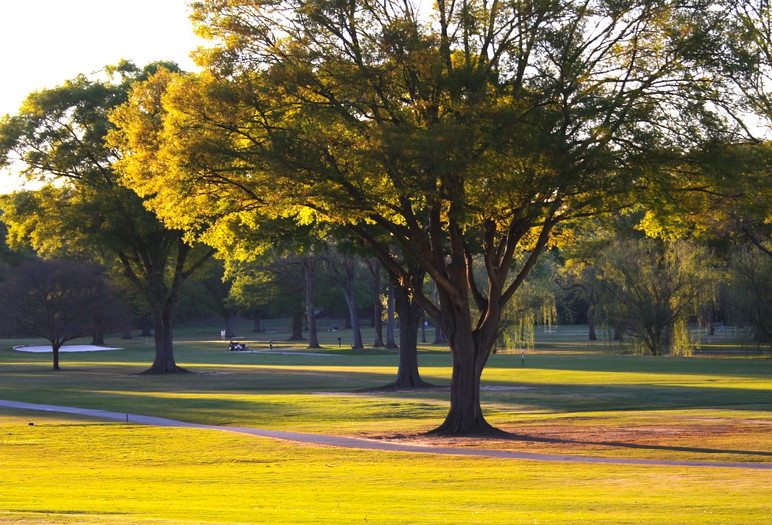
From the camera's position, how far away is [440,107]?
869 inches

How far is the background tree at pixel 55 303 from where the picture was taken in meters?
55.7

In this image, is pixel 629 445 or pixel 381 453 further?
pixel 629 445

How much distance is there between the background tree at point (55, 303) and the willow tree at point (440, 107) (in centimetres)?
3640

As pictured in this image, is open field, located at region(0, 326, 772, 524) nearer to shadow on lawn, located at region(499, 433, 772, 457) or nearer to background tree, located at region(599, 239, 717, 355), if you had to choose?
shadow on lawn, located at region(499, 433, 772, 457)

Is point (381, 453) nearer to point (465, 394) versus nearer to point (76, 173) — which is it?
point (465, 394)

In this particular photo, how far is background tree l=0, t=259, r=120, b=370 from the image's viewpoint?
55.7 m

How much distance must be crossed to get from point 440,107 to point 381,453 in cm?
798

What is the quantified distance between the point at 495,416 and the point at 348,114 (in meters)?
11.7

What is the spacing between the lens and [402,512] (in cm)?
Result: 1178

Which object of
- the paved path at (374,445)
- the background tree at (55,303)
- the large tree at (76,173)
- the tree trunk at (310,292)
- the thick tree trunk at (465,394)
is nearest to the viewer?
the paved path at (374,445)

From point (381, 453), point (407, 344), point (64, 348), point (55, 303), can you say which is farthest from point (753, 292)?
point (64, 348)

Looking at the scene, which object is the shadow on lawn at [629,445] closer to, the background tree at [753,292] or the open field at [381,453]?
the open field at [381,453]

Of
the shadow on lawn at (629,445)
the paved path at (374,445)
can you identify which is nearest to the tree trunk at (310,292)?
the paved path at (374,445)

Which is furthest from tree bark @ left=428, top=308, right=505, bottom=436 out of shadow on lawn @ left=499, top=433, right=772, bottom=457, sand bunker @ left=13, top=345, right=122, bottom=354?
sand bunker @ left=13, top=345, right=122, bottom=354
